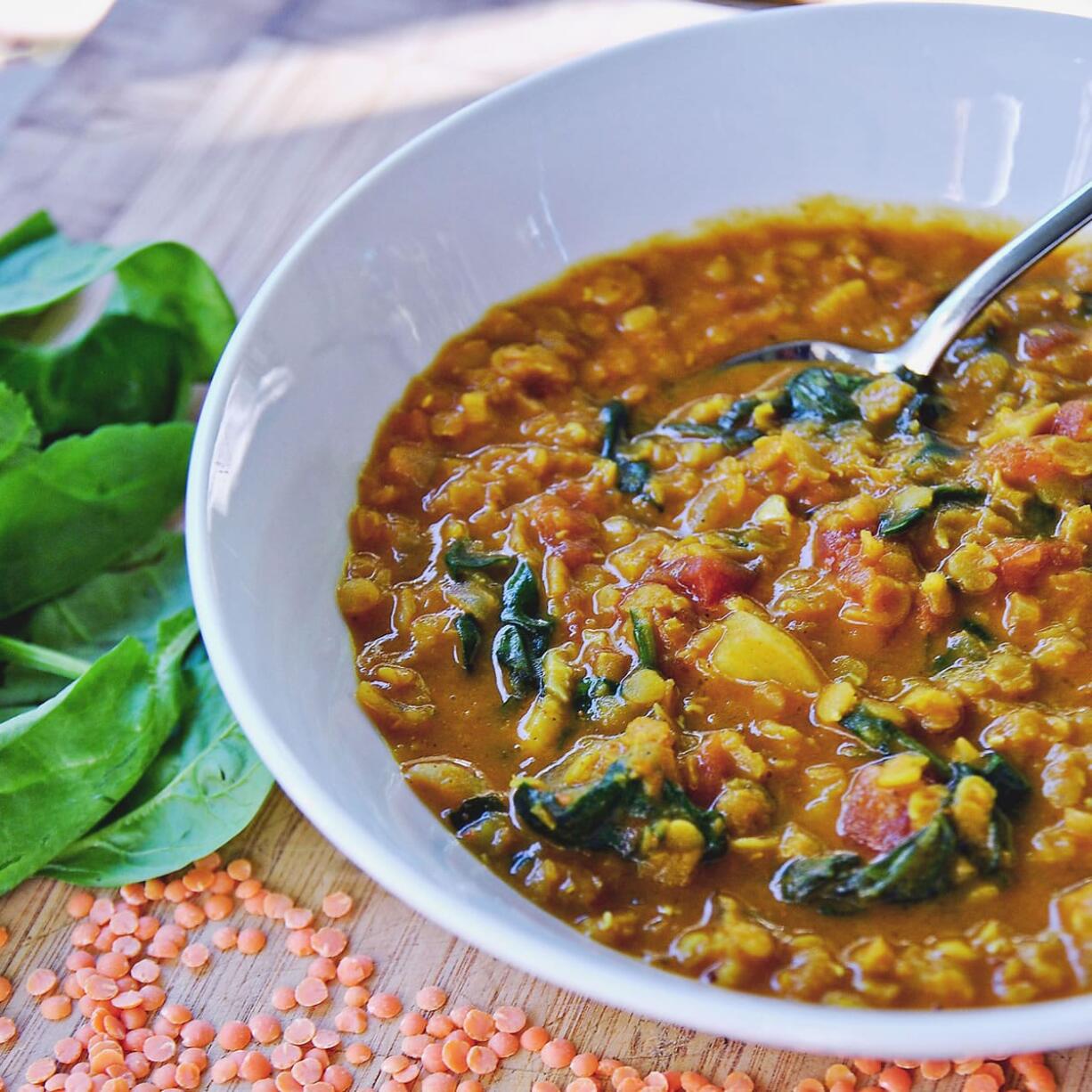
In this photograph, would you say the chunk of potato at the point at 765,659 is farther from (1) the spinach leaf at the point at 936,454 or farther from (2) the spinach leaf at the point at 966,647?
(1) the spinach leaf at the point at 936,454

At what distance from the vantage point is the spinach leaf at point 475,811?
3.47 metres

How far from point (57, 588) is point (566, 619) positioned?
73.6 inches

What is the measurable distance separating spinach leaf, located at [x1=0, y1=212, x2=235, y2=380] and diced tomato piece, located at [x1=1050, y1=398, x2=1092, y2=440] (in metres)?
2.82

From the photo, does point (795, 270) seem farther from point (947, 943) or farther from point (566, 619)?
point (947, 943)

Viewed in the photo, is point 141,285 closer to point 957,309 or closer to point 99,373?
A: point 99,373

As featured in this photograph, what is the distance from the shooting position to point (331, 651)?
3812mm

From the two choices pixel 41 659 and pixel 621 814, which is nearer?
pixel 621 814

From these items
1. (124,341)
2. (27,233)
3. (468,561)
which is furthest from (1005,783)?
(27,233)

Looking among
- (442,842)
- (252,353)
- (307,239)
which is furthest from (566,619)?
(307,239)

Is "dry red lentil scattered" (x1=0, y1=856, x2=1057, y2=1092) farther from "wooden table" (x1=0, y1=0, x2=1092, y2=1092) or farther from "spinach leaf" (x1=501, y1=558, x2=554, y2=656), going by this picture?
"wooden table" (x1=0, y1=0, x2=1092, y2=1092)

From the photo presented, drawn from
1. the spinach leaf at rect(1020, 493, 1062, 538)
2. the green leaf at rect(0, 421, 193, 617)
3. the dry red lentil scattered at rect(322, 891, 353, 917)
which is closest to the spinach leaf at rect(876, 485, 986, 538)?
the spinach leaf at rect(1020, 493, 1062, 538)

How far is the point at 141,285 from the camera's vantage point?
496 centimetres

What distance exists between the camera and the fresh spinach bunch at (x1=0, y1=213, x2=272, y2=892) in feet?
12.9

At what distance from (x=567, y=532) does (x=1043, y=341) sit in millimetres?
1737
